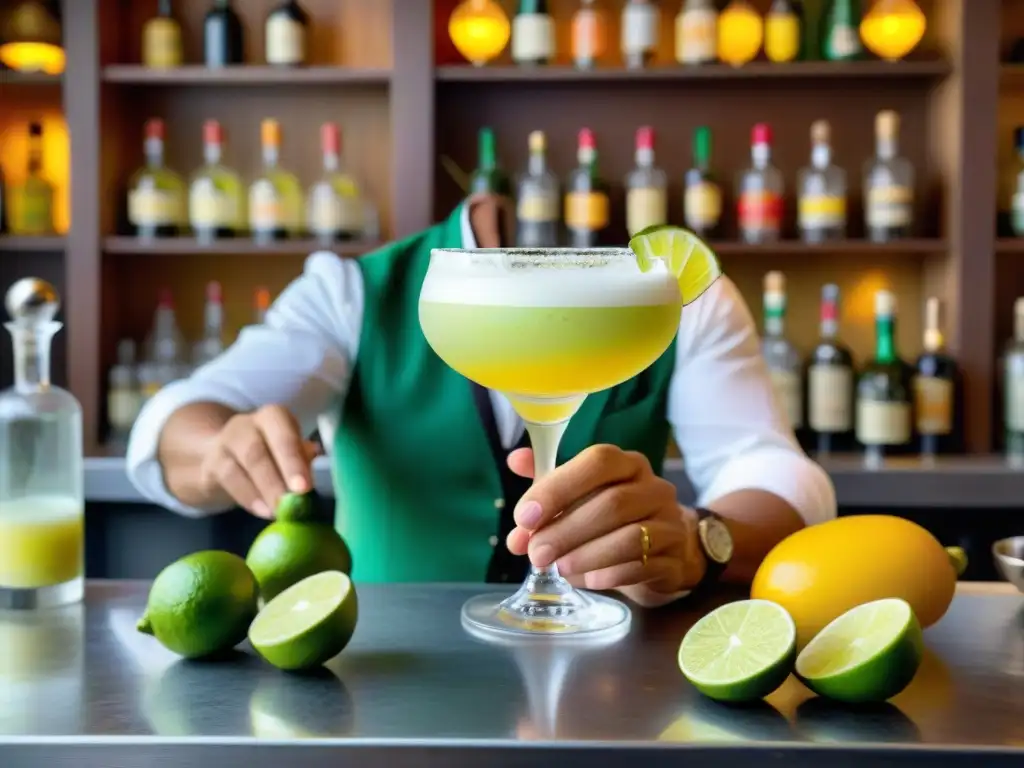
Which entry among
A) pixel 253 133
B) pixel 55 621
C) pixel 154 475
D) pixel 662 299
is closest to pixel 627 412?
pixel 154 475

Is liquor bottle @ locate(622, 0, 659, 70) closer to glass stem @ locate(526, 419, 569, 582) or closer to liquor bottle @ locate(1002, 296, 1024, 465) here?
liquor bottle @ locate(1002, 296, 1024, 465)

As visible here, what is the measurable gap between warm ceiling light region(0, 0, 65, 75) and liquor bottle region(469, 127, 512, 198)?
98cm

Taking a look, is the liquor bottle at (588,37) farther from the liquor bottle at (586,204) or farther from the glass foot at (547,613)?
the glass foot at (547,613)

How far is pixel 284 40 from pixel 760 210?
1101mm

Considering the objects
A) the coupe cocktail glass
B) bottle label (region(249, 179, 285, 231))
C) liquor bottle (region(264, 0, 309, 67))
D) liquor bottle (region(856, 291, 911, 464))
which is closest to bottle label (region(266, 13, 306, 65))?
liquor bottle (region(264, 0, 309, 67))

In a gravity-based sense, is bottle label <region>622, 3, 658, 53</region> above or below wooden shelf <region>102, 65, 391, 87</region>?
above

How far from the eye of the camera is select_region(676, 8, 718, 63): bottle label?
2523 mm

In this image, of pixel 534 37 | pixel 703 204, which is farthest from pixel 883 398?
pixel 534 37

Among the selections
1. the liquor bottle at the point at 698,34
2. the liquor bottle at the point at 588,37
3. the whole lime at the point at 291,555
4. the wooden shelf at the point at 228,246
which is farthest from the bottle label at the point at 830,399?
the whole lime at the point at 291,555

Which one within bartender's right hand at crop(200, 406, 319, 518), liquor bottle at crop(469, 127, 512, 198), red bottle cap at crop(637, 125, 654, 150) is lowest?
bartender's right hand at crop(200, 406, 319, 518)

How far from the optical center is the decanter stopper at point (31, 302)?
0.93 meters

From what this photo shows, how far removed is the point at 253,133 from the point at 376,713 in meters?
2.31

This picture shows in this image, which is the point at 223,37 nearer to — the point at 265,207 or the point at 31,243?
the point at 265,207

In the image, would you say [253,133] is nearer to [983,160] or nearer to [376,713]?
[983,160]
